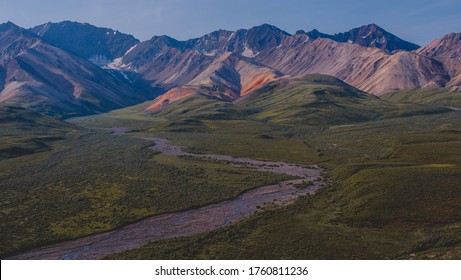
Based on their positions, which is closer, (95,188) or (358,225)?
(358,225)

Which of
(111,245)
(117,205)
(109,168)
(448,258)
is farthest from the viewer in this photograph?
(109,168)

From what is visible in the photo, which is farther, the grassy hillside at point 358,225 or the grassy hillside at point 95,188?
the grassy hillside at point 95,188

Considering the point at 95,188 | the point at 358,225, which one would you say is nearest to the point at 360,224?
the point at 358,225

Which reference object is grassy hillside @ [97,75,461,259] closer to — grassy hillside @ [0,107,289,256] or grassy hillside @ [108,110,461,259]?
grassy hillside @ [108,110,461,259]

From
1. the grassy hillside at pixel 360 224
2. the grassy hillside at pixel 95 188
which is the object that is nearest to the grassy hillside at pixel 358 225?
the grassy hillside at pixel 360 224

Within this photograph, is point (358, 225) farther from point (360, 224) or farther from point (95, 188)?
point (95, 188)

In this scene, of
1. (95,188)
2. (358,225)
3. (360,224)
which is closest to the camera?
(358,225)

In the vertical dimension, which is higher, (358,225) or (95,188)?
(95,188)

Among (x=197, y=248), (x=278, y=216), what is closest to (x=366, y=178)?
(x=278, y=216)

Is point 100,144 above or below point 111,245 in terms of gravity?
above

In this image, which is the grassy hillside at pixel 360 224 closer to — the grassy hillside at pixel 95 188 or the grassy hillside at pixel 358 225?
the grassy hillside at pixel 358 225

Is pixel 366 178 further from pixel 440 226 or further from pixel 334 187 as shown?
pixel 440 226
